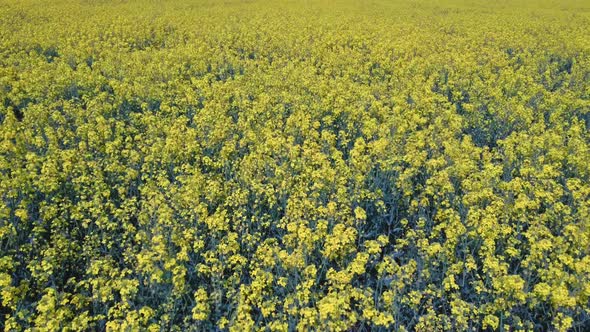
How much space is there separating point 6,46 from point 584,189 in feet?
85.9

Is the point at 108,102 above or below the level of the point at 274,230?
above

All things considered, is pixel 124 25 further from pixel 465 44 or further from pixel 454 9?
pixel 454 9

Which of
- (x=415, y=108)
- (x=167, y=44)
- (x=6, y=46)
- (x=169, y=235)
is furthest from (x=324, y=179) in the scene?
(x=6, y=46)

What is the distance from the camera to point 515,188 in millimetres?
9727

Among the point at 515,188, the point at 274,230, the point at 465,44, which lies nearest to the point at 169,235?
the point at 274,230

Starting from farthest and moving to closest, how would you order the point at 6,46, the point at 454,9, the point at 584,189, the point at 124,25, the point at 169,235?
the point at 454,9 → the point at 124,25 → the point at 6,46 → the point at 584,189 → the point at 169,235

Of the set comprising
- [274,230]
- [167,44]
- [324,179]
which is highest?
[167,44]

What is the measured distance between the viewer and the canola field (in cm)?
721

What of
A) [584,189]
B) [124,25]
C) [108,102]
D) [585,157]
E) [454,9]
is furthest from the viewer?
[454,9]

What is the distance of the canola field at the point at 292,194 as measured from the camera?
721 centimetres

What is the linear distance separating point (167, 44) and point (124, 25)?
17.2ft

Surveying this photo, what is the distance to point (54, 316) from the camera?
635cm

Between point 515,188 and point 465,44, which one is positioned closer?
point 515,188

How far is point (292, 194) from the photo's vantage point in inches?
397
